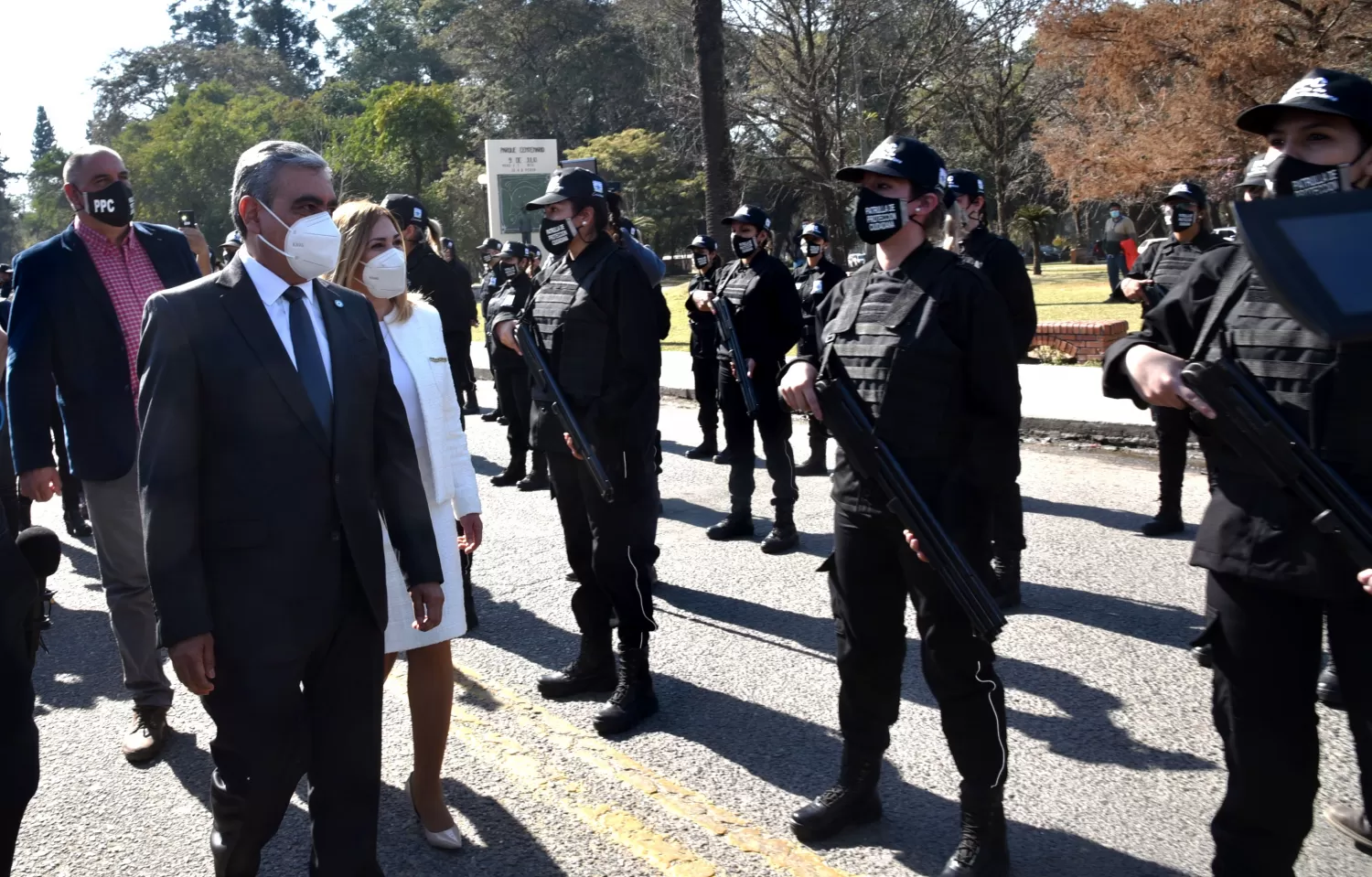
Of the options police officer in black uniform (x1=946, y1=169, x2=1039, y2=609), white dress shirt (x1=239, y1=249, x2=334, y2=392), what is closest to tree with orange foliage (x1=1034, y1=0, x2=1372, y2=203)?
police officer in black uniform (x1=946, y1=169, x2=1039, y2=609)

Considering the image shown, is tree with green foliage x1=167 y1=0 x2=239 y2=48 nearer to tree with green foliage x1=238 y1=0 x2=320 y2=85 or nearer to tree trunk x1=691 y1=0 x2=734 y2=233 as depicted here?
tree with green foliage x1=238 y1=0 x2=320 y2=85

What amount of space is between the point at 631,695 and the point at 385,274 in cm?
194

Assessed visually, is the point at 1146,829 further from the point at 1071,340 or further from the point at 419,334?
the point at 1071,340

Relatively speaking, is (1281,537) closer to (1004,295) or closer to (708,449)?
(1004,295)

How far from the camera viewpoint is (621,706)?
4.47 m

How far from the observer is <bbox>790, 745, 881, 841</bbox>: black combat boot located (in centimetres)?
351

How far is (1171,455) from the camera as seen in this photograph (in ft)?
22.1

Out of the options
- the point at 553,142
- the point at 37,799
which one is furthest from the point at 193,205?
the point at 37,799

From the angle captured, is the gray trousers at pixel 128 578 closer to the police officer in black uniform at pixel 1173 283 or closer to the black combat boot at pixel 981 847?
the black combat boot at pixel 981 847

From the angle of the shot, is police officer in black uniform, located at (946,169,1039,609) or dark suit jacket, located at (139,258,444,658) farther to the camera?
police officer in black uniform, located at (946,169,1039,609)

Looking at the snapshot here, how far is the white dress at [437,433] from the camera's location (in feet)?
12.2

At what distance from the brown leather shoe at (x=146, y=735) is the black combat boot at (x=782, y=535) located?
3637mm

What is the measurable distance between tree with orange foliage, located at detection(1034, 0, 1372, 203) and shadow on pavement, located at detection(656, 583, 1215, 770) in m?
12.3

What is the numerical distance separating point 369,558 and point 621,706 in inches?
77.0
